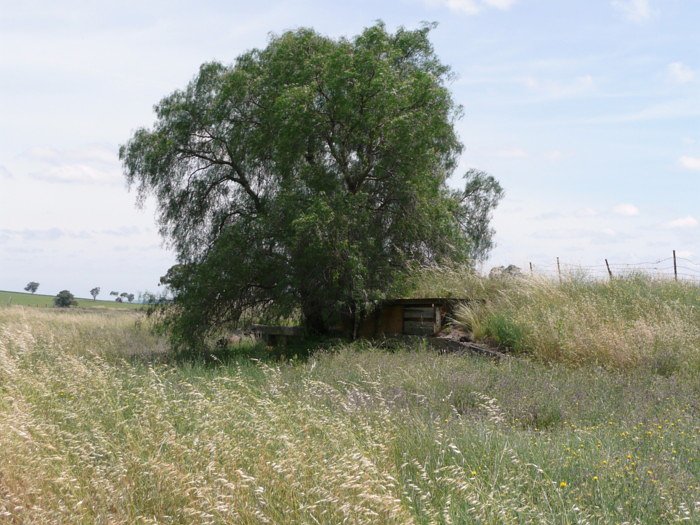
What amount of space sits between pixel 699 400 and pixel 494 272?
25.8 feet

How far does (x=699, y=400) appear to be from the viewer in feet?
25.2

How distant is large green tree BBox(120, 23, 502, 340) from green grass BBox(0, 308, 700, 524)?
649cm

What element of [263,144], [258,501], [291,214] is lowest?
[258,501]

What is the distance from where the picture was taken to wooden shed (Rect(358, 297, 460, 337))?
46.8 feet

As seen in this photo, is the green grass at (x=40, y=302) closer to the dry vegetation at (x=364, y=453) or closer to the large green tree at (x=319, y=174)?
the large green tree at (x=319, y=174)

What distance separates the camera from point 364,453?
5141 mm

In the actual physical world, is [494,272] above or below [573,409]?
above

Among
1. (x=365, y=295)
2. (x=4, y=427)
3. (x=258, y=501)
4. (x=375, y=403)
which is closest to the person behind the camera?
(x=258, y=501)

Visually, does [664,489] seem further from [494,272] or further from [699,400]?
[494,272]

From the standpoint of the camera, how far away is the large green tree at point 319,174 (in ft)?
48.5

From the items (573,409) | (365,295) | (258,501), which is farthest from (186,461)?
(365,295)

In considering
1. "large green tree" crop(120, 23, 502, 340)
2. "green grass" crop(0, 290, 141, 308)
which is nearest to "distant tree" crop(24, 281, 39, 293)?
"green grass" crop(0, 290, 141, 308)

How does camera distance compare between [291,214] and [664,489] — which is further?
[291,214]

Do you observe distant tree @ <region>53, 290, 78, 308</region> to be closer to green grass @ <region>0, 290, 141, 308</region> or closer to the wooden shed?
green grass @ <region>0, 290, 141, 308</region>
